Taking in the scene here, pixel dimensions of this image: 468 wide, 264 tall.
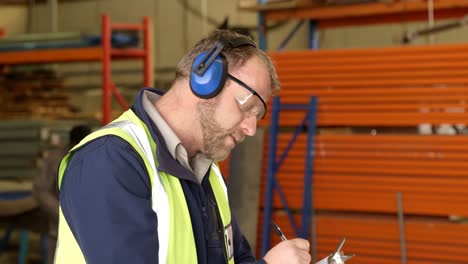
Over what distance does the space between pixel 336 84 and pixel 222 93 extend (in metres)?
4.48

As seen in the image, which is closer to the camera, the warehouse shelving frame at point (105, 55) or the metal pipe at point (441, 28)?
the metal pipe at point (441, 28)

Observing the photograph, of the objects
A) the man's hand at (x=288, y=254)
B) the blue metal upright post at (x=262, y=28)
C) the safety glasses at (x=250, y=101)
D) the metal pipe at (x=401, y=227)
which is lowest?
the metal pipe at (x=401, y=227)

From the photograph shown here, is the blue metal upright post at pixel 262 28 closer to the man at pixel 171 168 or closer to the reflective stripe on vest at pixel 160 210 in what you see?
the man at pixel 171 168

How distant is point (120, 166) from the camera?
6.02 ft

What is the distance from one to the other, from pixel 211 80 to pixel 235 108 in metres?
0.13

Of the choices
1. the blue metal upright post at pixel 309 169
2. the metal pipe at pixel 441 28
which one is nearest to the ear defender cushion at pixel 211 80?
the blue metal upright post at pixel 309 169

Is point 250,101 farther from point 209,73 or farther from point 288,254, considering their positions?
point 288,254

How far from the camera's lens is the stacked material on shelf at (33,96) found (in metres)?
11.0

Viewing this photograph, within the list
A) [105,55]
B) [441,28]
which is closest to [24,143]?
[105,55]

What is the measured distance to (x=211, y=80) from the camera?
1.98 m

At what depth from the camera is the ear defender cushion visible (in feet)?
6.52

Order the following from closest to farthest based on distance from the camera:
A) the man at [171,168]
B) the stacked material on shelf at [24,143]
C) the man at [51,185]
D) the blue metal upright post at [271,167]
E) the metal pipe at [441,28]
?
the man at [171,168], the man at [51,185], the blue metal upright post at [271,167], the metal pipe at [441,28], the stacked material on shelf at [24,143]

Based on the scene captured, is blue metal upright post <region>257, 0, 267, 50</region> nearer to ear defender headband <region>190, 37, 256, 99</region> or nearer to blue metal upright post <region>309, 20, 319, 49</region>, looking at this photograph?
blue metal upright post <region>309, 20, 319, 49</region>

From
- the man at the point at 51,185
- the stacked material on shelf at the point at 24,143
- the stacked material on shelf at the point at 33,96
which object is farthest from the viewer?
the stacked material on shelf at the point at 33,96
